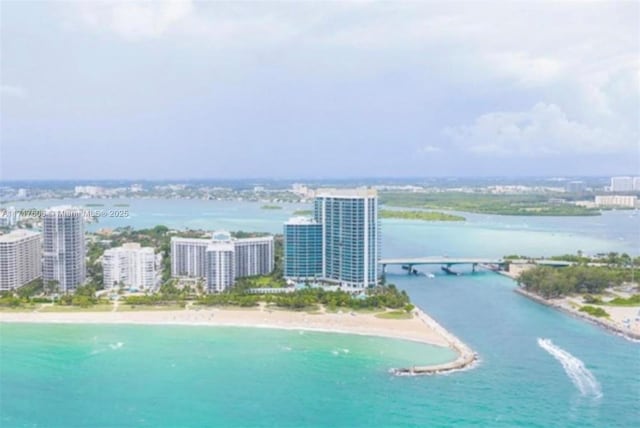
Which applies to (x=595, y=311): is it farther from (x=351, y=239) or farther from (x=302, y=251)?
(x=302, y=251)

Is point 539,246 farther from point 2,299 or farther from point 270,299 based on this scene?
point 2,299

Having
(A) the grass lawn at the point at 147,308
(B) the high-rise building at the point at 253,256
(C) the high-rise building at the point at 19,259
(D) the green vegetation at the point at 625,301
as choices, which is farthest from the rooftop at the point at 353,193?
(C) the high-rise building at the point at 19,259

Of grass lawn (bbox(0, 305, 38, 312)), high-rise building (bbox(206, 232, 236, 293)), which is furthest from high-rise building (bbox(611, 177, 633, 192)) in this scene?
grass lawn (bbox(0, 305, 38, 312))

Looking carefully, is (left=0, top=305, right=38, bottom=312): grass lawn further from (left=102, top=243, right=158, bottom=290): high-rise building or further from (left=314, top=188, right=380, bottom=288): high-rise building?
(left=314, top=188, right=380, bottom=288): high-rise building

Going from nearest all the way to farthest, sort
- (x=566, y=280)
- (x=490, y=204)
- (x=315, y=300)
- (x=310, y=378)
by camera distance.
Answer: (x=310, y=378) → (x=315, y=300) → (x=566, y=280) → (x=490, y=204)

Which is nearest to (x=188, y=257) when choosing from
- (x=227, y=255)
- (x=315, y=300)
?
(x=227, y=255)
